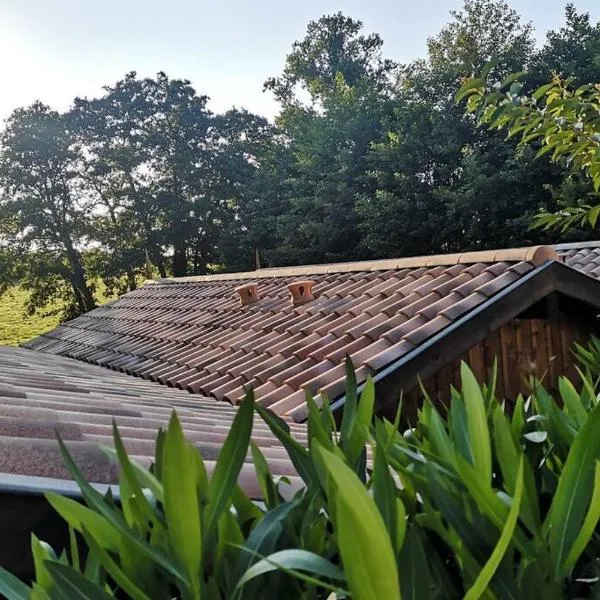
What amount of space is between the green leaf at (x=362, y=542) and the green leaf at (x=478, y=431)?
267 millimetres

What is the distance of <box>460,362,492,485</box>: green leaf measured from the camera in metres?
0.73

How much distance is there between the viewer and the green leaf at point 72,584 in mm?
561

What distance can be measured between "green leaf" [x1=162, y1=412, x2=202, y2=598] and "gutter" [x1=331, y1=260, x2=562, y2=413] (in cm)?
241

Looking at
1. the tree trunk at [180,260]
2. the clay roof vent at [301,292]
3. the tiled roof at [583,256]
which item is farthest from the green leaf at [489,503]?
the tree trunk at [180,260]

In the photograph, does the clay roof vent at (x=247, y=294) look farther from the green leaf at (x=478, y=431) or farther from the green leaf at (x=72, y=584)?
the green leaf at (x=72, y=584)

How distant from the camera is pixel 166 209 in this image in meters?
21.4

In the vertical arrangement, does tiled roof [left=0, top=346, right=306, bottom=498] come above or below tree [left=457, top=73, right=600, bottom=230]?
below

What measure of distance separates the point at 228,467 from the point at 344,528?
237mm

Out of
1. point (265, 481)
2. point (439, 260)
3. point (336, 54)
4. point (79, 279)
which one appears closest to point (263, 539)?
point (265, 481)

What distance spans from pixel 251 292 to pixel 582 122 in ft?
13.7

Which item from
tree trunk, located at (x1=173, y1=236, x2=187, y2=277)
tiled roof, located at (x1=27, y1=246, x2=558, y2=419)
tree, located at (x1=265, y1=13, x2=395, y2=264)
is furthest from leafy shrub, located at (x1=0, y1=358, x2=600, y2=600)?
tree trunk, located at (x1=173, y1=236, x2=187, y2=277)

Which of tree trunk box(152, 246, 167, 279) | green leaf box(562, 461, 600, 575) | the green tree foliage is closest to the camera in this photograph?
green leaf box(562, 461, 600, 575)

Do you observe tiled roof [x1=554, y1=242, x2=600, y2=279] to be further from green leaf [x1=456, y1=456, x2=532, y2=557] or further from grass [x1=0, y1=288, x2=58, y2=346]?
grass [x1=0, y1=288, x2=58, y2=346]

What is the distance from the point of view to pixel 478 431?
76 centimetres
